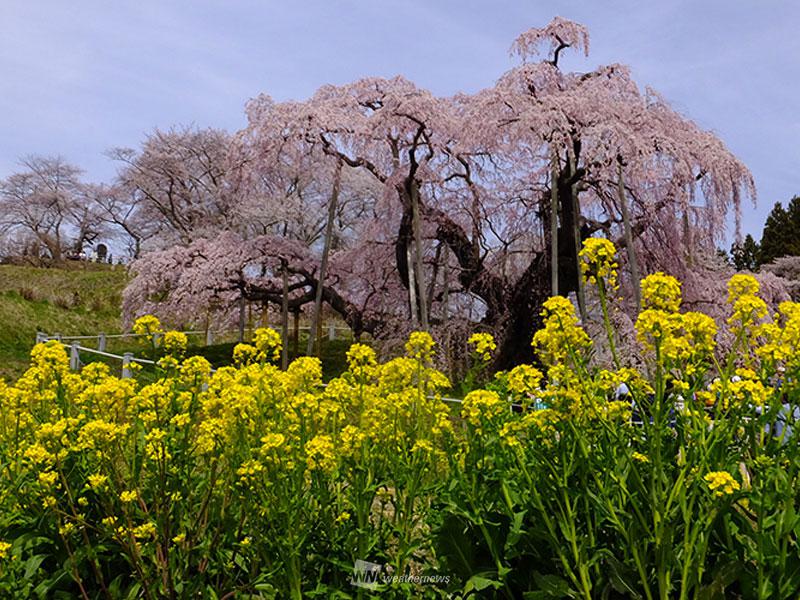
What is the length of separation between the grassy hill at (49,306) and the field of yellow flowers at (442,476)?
46.3ft

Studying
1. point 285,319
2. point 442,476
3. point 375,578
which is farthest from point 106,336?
point 375,578

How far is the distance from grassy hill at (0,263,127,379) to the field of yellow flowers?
1410cm

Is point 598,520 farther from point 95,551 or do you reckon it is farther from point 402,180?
point 402,180

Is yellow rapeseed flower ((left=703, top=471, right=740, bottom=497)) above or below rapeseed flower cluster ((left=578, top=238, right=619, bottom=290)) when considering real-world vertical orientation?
below

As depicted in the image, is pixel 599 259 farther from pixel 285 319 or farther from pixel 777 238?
pixel 777 238

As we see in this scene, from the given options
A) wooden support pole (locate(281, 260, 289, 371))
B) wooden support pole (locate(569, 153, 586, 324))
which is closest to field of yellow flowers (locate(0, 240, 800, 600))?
wooden support pole (locate(569, 153, 586, 324))

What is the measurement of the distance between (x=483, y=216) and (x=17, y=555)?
473 inches

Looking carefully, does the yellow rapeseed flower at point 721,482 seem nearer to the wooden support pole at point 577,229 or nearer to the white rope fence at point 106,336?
the wooden support pole at point 577,229

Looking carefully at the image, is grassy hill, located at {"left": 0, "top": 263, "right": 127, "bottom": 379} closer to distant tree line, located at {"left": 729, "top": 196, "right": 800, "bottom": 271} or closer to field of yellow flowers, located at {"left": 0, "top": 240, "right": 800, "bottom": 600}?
field of yellow flowers, located at {"left": 0, "top": 240, "right": 800, "bottom": 600}

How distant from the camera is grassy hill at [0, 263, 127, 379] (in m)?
18.4

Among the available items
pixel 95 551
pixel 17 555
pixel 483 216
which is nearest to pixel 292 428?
pixel 95 551

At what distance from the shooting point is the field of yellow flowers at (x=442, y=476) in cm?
224

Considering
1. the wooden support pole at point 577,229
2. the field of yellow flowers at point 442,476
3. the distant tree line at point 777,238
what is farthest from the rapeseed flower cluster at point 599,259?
the distant tree line at point 777,238

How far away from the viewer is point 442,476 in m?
3.41
